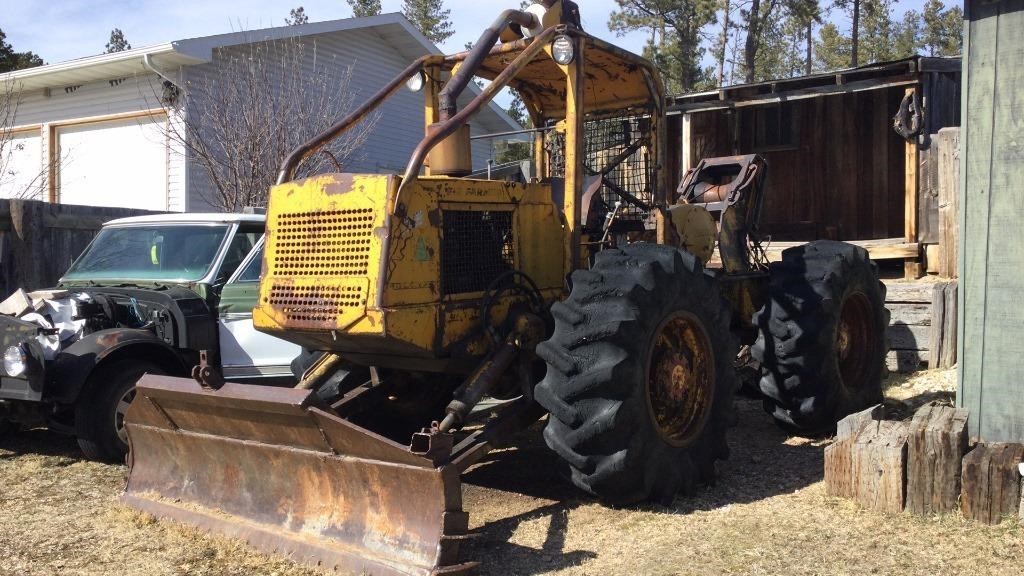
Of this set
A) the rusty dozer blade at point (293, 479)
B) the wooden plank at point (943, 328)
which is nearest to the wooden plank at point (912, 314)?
the wooden plank at point (943, 328)

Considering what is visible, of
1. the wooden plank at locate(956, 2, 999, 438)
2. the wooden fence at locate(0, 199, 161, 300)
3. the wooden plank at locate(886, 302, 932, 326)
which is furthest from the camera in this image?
the wooden fence at locate(0, 199, 161, 300)

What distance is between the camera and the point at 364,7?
41312 mm

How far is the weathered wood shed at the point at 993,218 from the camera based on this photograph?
5.08 m

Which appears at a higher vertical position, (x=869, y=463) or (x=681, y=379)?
(x=681, y=379)

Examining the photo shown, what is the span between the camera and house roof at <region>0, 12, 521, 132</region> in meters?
14.6

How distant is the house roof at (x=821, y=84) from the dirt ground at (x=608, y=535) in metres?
7.51

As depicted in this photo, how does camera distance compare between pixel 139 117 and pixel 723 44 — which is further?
pixel 723 44

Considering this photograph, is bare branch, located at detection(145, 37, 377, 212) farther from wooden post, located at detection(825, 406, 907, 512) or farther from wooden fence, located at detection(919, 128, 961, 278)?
wooden post, located at detection(825, 406, 907, 512)

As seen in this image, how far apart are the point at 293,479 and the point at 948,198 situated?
743 cm

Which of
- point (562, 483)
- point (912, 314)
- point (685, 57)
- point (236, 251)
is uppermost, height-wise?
point (685, 57)

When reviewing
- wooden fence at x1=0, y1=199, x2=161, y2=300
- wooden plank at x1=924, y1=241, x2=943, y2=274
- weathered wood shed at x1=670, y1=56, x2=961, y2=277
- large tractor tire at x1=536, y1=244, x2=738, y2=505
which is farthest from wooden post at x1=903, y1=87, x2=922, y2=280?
wooden fence at x1=0, y1=199, x2=161, y2=300

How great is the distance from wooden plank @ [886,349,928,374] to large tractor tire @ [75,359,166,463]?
6.82 metres

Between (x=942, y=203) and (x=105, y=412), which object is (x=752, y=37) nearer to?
(x=942, y=203)

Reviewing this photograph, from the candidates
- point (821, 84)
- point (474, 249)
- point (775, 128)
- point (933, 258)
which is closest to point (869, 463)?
point (474, 249)
